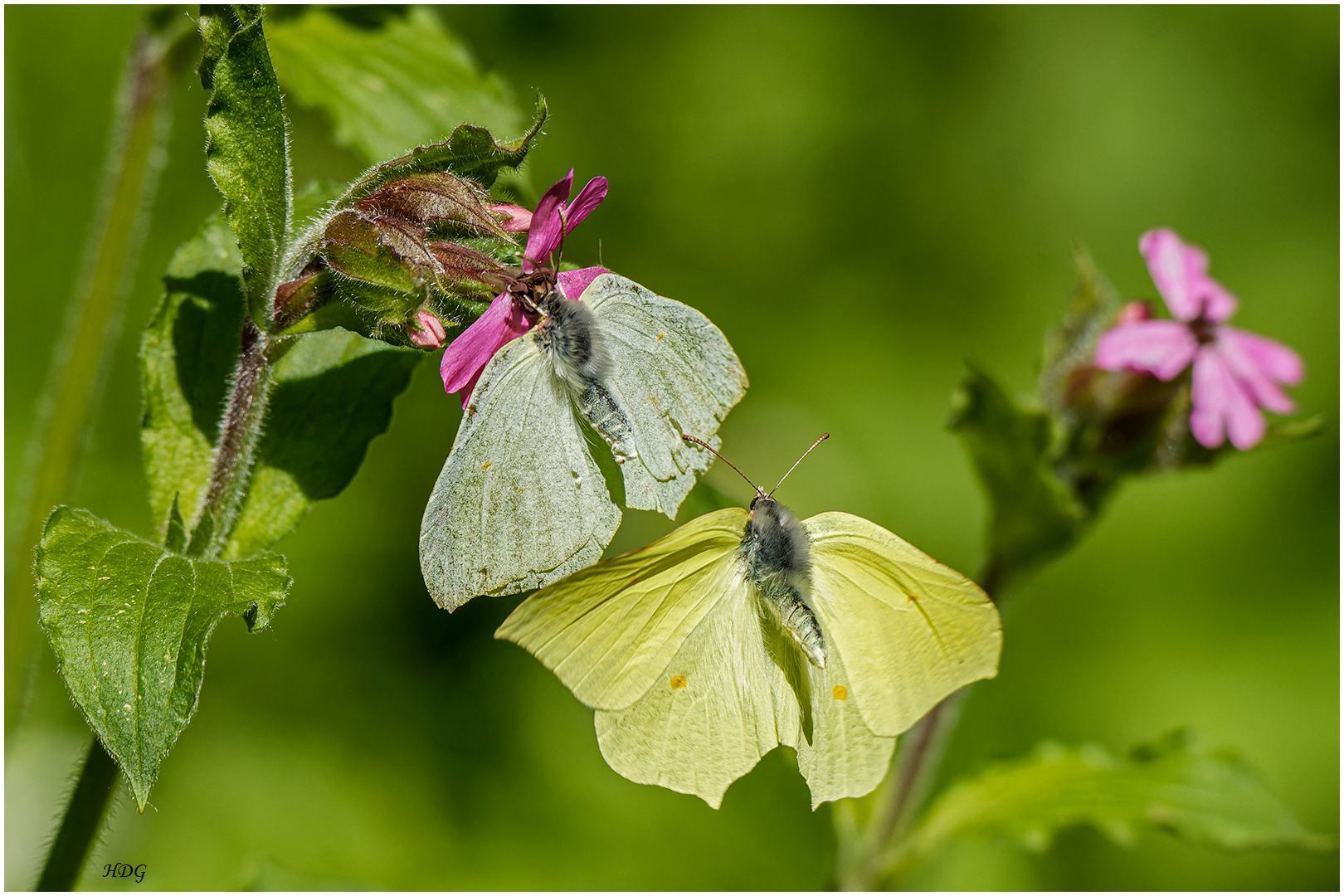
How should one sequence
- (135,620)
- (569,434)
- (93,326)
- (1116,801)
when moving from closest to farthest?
(135,620), (569,434), (93,326), (1116,801)

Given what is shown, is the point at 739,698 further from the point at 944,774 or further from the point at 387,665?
the point at 944,774

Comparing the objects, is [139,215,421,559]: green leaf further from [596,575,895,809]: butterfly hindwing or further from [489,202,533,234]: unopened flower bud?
[596,575,895,809]: butterfly hindwing

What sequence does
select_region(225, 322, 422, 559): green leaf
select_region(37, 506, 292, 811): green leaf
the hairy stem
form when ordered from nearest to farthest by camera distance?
select_region(37, 506, 292, 811): green leaf
the hairy stem
select_region(225, 322, 422, 559): green leaf

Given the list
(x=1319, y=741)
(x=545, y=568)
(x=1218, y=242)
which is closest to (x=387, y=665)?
(x=545, y=568)

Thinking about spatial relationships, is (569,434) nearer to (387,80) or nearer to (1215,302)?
(387,80)

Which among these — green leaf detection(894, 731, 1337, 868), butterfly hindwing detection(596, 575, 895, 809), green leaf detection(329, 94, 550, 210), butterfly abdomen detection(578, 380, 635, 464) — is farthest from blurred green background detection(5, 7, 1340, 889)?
butterfly hindwing detection(596, 575, 895, 809)

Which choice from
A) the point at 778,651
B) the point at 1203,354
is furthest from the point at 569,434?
the point at 1203,354
